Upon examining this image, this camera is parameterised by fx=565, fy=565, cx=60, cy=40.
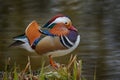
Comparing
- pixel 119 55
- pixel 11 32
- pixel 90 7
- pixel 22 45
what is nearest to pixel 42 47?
pixel 22 45

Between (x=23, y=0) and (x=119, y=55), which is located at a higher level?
(x=23, y=0)

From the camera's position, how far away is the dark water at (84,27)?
4.95 meters

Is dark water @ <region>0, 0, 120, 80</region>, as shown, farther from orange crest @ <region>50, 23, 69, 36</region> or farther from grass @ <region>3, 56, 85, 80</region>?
orange crest @ <region>50, 23, 69, 36</region>

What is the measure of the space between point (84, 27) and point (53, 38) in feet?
11.1

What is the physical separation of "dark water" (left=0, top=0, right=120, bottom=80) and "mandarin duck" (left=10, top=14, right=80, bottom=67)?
1216 millimetres

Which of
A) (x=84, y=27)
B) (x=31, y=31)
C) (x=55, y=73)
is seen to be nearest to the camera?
(x=31, y=31)

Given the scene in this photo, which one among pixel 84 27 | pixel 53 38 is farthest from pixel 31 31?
pixel 84 27

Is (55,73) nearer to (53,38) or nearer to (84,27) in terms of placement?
(53,38)

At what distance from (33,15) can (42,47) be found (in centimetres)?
394

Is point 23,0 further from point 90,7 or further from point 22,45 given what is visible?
point 22,45

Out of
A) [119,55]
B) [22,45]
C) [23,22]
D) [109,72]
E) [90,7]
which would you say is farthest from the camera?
[90,7]

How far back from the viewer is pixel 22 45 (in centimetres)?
281

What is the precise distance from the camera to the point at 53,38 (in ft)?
9.30

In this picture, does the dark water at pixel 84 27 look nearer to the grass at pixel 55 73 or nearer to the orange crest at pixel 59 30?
the grass at pixel 55 73
